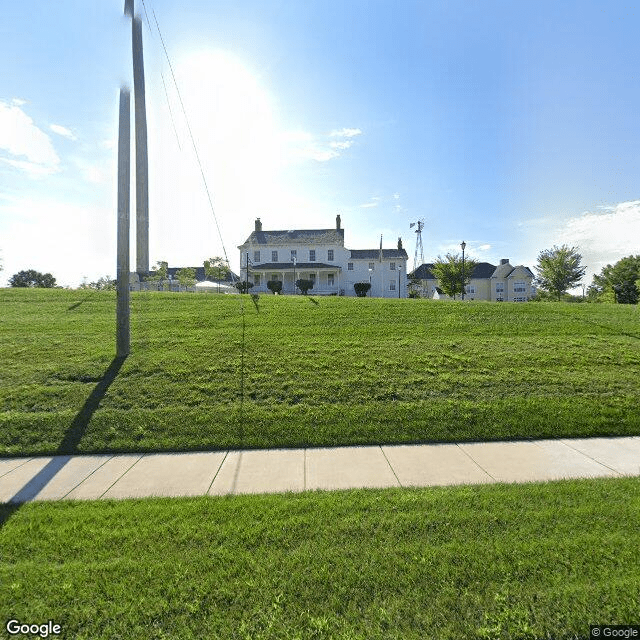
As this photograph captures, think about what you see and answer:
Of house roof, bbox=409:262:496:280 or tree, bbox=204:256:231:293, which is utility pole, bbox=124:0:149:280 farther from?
house roof, bbox=409:262:496:280

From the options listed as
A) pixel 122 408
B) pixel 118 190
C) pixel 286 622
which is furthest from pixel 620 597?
pixel 118 190

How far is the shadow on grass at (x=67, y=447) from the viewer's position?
379 centimetres

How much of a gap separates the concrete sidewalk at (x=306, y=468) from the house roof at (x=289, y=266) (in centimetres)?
4035

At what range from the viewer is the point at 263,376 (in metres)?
7.46

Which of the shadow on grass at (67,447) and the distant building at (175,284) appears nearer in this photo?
the shadow on grass at (67,447)

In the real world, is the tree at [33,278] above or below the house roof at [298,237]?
below

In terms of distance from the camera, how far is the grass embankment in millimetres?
5699

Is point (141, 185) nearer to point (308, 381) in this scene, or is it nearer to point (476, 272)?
point (308, 381)

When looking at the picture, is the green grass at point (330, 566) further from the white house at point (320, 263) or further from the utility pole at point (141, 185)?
the white house at point (320, 263)

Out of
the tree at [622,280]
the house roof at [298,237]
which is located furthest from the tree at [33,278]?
the tree at [622,280]

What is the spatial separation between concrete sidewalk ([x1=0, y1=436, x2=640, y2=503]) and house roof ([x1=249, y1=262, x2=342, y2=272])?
40.3 meters

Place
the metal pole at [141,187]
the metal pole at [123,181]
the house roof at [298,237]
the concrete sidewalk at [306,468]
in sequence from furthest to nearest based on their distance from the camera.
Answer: the house roof at [298,237] → the metal pole at [123,181] → the metal pole at [141,187] → the concrete sidewalk at [306,468]

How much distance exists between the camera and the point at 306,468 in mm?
4605

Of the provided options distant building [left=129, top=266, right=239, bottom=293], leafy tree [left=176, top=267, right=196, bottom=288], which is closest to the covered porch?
distant building [left=129, top=266, right=239, bottom=293]
